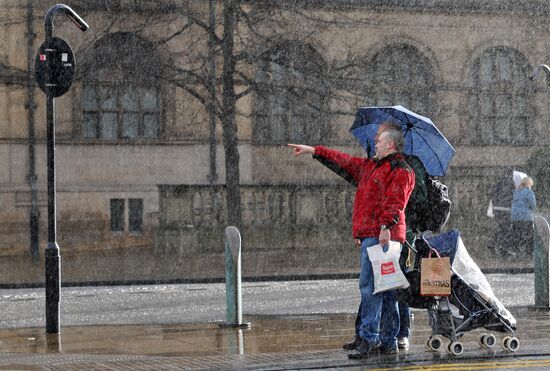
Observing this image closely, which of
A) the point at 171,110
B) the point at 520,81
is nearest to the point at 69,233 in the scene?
the point at 171,110

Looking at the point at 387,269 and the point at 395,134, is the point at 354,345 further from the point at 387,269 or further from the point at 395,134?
the point at 395,134

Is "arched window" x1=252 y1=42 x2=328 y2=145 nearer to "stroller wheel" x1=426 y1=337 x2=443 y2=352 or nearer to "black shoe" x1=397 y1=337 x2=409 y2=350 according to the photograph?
"black shoe" x1=397 y1=337 x2=409 y2=350

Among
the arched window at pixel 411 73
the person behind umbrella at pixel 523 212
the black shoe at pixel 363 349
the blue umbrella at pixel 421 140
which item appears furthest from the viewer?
the arched window at pixel 411 73

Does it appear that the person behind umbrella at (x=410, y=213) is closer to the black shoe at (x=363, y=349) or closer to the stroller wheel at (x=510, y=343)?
the black shoe at (x=363, y=349)

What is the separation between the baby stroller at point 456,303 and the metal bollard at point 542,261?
3447 mm

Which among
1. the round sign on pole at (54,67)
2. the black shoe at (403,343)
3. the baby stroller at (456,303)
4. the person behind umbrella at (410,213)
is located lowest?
the black shoe at (403,343)

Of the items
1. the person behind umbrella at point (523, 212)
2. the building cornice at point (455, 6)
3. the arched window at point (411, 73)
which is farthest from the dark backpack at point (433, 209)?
the building cornice at point (455, 6)

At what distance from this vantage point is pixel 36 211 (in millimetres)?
28906

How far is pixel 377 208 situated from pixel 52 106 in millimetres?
3777

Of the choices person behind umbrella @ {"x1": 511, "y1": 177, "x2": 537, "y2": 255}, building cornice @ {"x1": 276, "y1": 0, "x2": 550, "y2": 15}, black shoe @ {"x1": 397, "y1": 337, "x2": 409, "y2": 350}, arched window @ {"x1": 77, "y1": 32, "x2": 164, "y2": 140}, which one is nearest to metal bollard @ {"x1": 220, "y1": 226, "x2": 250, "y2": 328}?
black shoe @ {"x1": 397, "y1": 337, "x2": 409, "y2": 350}

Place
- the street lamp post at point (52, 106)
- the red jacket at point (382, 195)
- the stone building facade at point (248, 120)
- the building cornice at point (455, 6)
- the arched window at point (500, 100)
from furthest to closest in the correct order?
the arched window at point (500, 100) < the building cornice at point (455, 6) < the stone building facade at point (248, 120) < the street lamp post at point (52, 106) < the red jacket at point (382, 195)

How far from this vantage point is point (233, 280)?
11.4m

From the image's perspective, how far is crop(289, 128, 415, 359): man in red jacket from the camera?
852cm

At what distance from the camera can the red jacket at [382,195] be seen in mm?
8508
